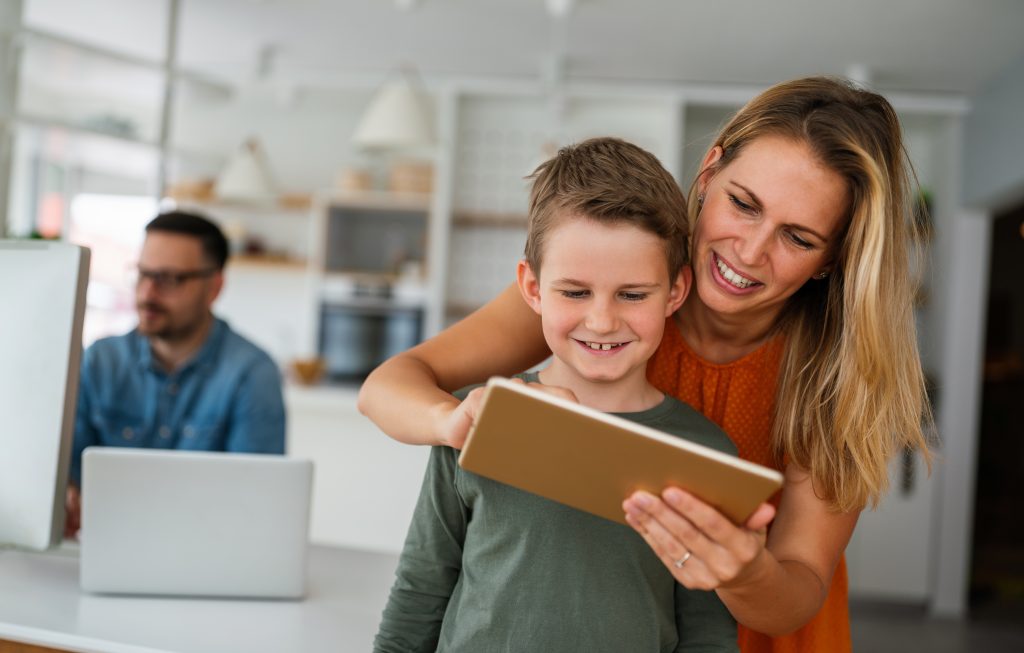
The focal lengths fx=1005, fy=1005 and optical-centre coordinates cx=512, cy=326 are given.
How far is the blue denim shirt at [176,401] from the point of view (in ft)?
8.37

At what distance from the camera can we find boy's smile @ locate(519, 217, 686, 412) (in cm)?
116

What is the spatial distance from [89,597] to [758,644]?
Result: 1035mm

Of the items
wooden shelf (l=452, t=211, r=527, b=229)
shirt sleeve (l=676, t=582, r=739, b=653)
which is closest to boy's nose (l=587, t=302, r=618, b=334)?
shirt sleeve (l=676, t=582, r=739, b=653)

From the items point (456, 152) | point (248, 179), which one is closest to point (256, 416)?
point (248, 179)

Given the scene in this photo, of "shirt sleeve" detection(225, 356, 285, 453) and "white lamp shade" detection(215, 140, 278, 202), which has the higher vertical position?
"white lamp shade" detection(215, 140, 278, 202)

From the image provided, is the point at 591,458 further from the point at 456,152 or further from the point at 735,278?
the point at 456,152

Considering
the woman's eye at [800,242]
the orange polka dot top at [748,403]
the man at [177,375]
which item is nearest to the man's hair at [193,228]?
the man at [177,375]

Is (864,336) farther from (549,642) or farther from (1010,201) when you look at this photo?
(1010,201)

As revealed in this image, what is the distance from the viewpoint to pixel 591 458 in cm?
96

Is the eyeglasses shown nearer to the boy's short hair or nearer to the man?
the man

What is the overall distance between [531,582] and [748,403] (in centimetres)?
47

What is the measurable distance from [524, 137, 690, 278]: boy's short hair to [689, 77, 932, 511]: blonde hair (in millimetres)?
181

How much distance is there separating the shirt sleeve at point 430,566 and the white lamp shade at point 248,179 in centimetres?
442

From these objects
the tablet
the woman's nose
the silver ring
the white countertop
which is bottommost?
the white countertop
